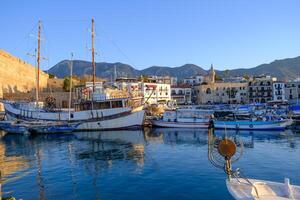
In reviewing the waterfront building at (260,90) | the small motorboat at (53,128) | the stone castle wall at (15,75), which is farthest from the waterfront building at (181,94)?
the small motorboat at (53,128)

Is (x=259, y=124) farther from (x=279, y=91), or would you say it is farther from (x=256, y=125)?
→ (x=279, y=91)

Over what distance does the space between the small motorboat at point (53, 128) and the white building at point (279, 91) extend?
2260 inches

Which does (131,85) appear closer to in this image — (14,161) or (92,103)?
(92,103)

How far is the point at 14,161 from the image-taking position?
2533 centimetres

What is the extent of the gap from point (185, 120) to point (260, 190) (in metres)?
37.4

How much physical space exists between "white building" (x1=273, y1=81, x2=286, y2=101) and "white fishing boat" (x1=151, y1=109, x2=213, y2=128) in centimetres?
4059

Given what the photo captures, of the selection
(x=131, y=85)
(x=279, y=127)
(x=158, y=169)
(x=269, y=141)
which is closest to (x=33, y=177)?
(x=158, y=169)

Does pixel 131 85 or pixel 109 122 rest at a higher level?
pixel 131 85

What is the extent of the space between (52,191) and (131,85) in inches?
2361

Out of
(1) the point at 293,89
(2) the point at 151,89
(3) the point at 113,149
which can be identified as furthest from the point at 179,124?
(1) the point at 293,89

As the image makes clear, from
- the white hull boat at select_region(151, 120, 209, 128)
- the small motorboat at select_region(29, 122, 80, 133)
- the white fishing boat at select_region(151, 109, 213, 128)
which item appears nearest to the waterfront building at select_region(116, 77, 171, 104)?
the white fishing boat at select_region(151, 109, 213, 128)

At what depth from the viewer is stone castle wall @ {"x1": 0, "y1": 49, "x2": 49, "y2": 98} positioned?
227 feet

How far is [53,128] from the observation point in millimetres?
44594

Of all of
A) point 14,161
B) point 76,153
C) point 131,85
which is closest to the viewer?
point 14,161
